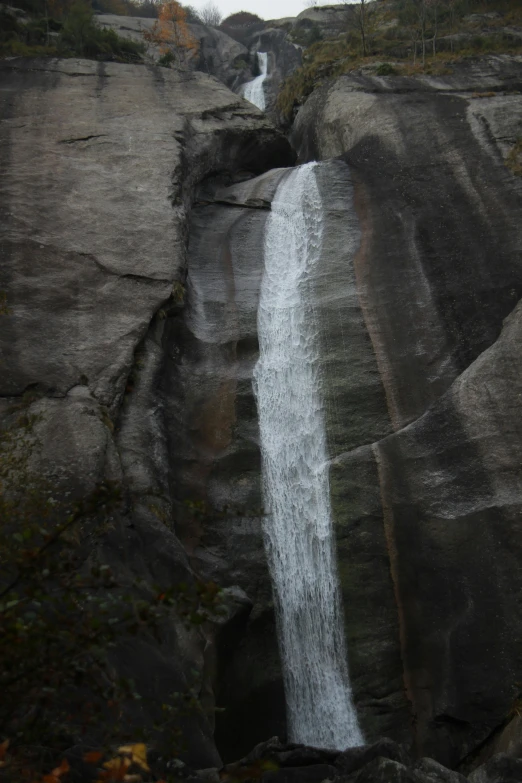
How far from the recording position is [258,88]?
39.4 m

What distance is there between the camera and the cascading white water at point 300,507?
12.9 m

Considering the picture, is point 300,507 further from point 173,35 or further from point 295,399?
point 173,35

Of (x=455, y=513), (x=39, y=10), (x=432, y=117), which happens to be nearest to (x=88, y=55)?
(x=39, y=10)

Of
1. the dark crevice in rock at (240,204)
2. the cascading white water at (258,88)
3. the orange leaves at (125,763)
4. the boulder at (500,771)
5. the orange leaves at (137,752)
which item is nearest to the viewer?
the orange leaves at (125,763)

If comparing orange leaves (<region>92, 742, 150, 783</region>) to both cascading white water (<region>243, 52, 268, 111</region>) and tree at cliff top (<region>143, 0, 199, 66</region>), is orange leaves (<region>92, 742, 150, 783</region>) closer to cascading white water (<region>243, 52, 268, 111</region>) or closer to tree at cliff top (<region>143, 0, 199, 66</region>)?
tree at cliff top (<region>143, 0, 199, 66</region>)

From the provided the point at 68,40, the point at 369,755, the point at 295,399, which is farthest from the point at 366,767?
the point at 68,40

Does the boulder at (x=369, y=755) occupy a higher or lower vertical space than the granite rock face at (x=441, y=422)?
lower

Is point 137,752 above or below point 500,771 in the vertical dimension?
above

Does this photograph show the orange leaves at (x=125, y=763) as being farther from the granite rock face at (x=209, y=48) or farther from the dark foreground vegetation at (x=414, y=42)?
the granite rock face at (x=209, y=48)

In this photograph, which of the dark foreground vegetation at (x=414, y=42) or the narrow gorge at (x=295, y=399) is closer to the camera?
the narrow gorge at (x=295, y=399)

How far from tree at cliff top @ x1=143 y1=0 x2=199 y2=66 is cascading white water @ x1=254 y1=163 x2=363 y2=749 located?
71.3 feet

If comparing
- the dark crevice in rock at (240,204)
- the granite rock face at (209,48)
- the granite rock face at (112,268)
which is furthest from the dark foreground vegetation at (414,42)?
the granite rock face at (209,48)

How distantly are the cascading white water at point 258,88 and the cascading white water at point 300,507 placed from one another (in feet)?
71.3

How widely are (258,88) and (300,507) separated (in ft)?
104
